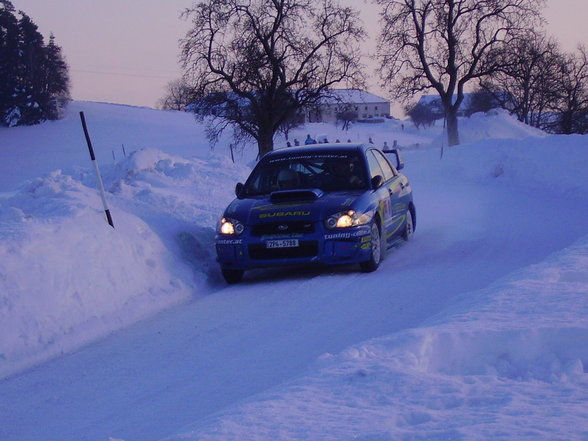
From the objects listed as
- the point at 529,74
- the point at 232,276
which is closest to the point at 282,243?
the point at 232,276

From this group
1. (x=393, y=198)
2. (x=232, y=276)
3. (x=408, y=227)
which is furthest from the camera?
(x=408, y=227)

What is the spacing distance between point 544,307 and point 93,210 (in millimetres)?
5848

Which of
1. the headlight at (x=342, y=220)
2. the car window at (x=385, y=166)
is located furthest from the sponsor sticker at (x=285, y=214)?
the car window at (x=385, y=166)

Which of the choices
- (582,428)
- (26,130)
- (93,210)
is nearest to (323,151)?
(93,210)

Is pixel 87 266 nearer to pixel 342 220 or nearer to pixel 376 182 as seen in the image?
pixel 342 220

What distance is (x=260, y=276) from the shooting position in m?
9.20

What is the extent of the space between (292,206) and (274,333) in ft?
8.54

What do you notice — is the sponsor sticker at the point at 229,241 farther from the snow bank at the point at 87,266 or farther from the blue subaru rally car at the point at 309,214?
the snow bank at the point at 87,266

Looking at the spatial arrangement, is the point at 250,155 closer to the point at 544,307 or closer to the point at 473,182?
the point at 473,182

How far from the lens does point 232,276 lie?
28.8 ft

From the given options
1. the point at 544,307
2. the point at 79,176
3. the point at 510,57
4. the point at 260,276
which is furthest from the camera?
the point at 510,57

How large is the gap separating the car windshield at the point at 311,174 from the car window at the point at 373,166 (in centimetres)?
20

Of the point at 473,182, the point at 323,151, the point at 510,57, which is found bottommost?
the point at 473,182

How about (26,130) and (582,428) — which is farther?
(26,130)
